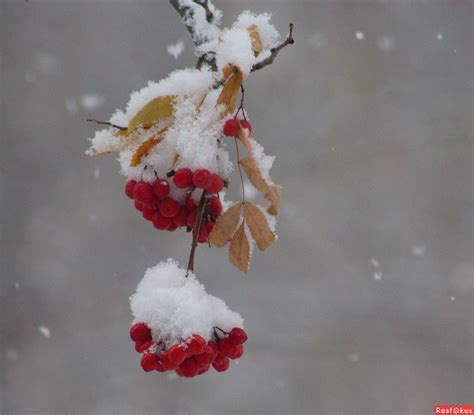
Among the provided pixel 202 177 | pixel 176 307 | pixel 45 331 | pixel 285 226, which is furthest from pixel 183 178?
pixel 45 331

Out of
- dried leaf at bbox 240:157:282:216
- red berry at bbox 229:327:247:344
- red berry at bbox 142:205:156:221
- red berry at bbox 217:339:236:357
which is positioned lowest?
red berry at bbox 217:339:236:357

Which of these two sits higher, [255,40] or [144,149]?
[255,40]

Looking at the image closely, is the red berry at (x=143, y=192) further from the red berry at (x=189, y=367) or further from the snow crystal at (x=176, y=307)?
the red berry at (x=189, y=367)

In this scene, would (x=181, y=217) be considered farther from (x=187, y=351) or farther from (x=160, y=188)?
(x=187, y=351)

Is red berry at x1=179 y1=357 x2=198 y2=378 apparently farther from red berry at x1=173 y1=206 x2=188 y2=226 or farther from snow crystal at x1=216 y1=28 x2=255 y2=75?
snow crystal at x1=216 y1=28 x2=255 y2=75

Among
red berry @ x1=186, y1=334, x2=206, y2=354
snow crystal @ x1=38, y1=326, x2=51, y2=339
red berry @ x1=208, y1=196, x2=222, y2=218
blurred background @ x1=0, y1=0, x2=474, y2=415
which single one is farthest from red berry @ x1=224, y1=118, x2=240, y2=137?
snow crystal @ x1=38, y1=326, x2=51, y2=339

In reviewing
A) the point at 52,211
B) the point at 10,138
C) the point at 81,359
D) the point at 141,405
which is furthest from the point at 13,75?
the point at 141,405
